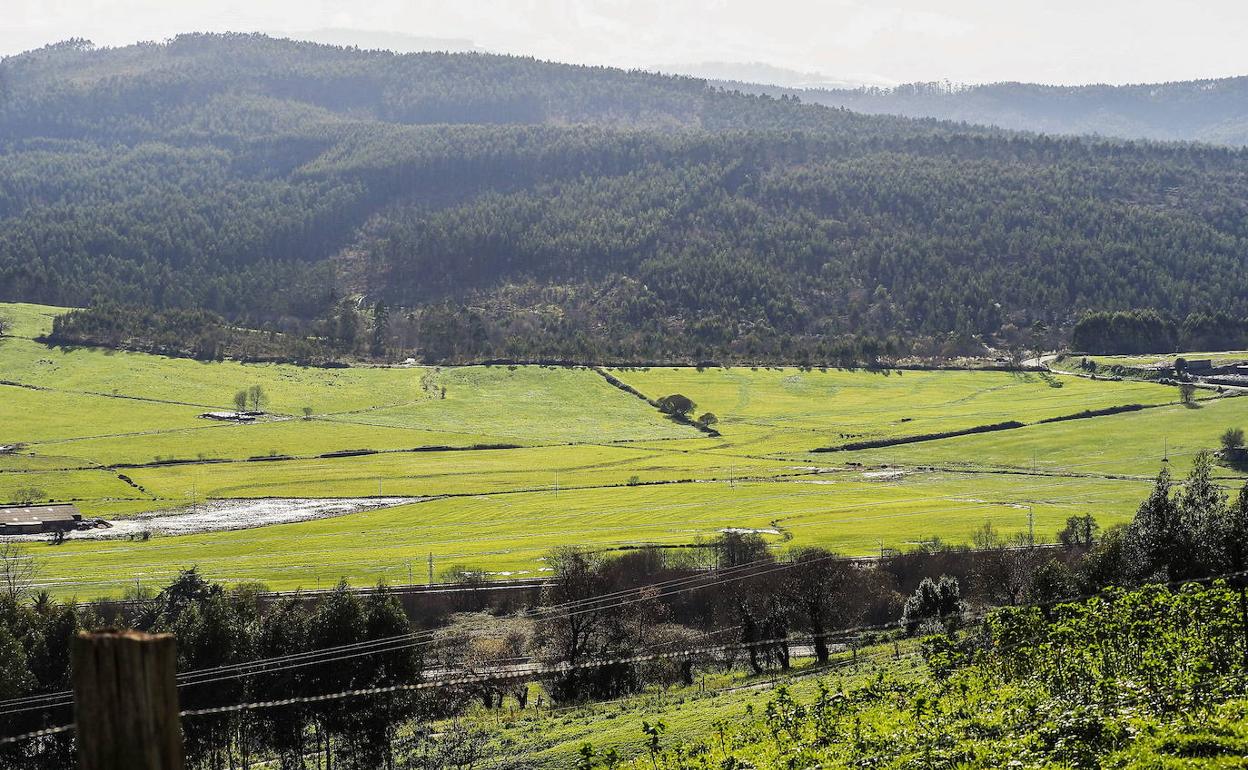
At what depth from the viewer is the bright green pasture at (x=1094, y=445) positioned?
138 metres

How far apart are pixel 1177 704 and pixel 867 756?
622 cm

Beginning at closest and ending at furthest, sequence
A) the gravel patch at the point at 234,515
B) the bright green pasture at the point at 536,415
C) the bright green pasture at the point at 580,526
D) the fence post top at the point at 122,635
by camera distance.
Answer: the fence post top at the point at 122,635, the bright green pasture at the point at 580,526, the gravel patch at the point at 234,515, the bright green pasture at the point at 536,415

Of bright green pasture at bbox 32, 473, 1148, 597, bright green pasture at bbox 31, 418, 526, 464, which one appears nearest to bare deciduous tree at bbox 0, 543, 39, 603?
bright green pasture at bbox 32, 473, 1148, 597

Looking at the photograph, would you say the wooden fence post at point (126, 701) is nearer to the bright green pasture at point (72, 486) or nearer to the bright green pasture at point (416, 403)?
the bright green pasture at point (72, 486)

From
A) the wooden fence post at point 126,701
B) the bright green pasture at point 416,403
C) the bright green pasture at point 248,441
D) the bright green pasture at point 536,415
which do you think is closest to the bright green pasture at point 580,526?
the bright green pasture at point 248,441

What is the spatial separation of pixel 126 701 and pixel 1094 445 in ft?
507

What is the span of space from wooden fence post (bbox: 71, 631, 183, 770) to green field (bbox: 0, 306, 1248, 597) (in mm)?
83106

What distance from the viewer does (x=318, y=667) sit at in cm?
5231

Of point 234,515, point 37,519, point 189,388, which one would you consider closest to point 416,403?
point 189,388

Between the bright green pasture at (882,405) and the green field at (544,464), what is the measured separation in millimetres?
674

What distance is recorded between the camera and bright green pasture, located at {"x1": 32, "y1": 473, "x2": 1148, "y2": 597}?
93.8 meters

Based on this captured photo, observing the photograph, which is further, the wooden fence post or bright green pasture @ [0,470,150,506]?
bright green pasture @ [0,470,150,506]

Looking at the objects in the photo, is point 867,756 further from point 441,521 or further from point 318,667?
point 441,521

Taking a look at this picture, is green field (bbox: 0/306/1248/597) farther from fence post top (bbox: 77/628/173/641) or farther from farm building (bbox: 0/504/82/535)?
fence post top (bbox: 77/628/173/641)
